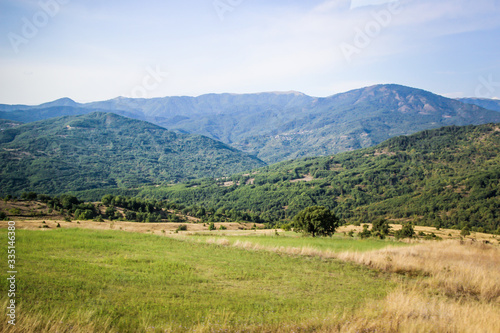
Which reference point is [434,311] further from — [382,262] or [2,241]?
[2,241]

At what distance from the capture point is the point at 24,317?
7.84 m

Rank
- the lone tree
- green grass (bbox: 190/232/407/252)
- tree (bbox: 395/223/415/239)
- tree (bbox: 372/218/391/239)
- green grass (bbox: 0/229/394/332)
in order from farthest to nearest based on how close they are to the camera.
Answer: tree (bbox: 372/218/391/239) < tree (bbox: 395/223/415/239) < the lone tree < green grass (bbox: 190/232/407/252) < green grass (bbox: 0/229/394/332)

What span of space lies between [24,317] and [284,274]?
1278 centimetres

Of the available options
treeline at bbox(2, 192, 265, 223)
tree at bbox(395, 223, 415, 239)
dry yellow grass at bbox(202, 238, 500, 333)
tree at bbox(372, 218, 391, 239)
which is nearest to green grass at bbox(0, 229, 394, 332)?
dry yellow grass at bbox(202, 238, 500, 333)

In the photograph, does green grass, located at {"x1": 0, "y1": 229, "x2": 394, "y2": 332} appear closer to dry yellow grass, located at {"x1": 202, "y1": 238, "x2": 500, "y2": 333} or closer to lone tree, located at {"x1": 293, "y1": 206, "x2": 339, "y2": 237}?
dry yellow grass, located at {"x1": 202, "y1": 238, "x2": 500, "y2": 333}

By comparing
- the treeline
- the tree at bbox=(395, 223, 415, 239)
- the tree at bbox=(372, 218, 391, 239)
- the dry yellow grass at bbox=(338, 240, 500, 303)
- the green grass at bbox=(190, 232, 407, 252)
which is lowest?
the treeline

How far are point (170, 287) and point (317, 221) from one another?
109ft

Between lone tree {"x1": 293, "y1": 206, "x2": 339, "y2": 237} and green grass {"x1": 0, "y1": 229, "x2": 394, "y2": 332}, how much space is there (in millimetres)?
22281

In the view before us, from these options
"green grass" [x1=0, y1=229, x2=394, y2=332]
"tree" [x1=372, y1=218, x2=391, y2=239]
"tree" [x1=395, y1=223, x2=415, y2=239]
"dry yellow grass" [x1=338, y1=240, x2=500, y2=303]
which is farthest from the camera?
"tree" [x1=372, y1=218, x2=391, y2=239]

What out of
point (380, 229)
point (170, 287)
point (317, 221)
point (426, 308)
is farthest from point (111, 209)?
point (426, 308)

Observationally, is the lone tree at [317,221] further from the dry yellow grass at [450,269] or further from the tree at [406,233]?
the dry yellow grass at [450,269]

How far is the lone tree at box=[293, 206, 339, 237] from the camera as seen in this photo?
43.3 metres

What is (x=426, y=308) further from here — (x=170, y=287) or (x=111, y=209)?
(x=111, y=209)

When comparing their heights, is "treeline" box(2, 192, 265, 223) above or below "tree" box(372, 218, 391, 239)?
below
